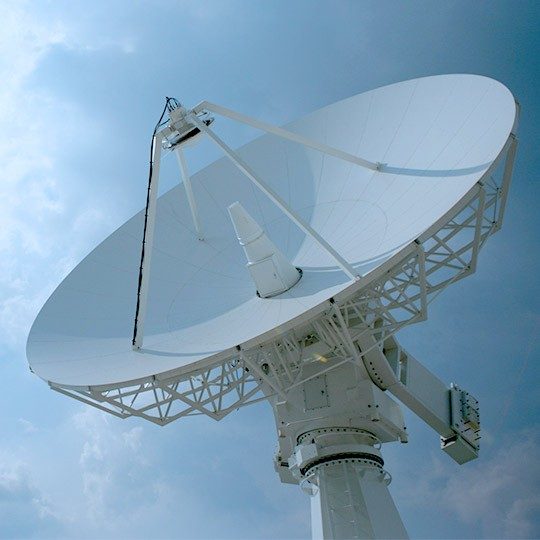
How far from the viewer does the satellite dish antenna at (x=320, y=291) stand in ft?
64.8

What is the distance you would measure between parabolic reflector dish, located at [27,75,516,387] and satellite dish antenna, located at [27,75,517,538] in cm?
7

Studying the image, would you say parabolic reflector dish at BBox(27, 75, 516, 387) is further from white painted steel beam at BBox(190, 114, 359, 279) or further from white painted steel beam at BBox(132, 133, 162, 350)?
white painted steel beam at BBox(190, 114, 359, 279)

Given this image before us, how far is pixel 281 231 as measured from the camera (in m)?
27.2

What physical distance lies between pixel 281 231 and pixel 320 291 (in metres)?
6.44

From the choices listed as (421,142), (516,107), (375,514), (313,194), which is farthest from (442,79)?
(375,514)

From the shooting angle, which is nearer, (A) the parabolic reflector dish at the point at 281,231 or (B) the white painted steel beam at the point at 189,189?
(A) the parabolic reflector dish at the point at 281,231

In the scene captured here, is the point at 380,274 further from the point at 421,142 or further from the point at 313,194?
the point at 313,194

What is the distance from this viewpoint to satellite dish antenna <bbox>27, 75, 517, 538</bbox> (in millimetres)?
19766

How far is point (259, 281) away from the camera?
23.2 meters

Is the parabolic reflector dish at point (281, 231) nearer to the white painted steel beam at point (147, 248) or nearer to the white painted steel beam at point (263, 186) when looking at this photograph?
the white painted steel beam at point (147, 248)

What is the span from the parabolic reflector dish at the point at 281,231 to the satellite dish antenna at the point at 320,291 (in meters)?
0.07

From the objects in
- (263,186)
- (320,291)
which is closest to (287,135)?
(263,186)

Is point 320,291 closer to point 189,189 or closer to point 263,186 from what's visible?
point 263,186

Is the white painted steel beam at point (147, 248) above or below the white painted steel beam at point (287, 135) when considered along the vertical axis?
below
